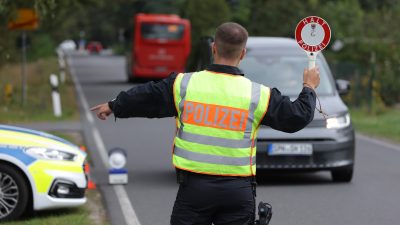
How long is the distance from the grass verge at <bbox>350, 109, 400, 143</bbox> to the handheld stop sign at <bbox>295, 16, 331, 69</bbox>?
13.9 meters

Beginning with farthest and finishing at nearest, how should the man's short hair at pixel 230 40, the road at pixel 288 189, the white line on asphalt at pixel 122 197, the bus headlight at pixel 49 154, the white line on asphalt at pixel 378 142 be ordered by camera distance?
the white line on asphalt at pixel 378 142 < the road at pixel 288 189 < the white line on asphalt at pixel 122 197 < the bus headlight at pixel 49 154 < the man's short hair at pixel 230 40

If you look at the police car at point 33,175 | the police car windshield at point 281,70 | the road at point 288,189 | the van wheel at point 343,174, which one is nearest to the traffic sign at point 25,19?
the road at point 288,189

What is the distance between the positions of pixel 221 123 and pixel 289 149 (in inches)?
282

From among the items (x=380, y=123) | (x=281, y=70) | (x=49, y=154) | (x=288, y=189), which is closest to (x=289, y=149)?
(x=288, y=189)

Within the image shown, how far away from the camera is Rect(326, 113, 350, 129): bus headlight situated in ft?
42.1

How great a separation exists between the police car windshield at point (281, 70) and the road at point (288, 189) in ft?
4.05

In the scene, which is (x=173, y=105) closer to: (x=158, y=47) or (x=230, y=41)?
(x=230, y=41)

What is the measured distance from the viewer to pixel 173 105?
561cm

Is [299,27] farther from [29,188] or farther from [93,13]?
[93,13]

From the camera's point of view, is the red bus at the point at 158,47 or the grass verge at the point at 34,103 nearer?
the grass verge at the point at 34,103

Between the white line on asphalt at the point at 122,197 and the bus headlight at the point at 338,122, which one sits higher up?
the bus headlight at the point at 338,122

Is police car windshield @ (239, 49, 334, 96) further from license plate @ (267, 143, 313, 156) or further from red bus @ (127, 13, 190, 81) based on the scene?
red bus @ (127, 13, 190, 81)

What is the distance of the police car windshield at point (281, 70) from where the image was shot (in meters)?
13.6

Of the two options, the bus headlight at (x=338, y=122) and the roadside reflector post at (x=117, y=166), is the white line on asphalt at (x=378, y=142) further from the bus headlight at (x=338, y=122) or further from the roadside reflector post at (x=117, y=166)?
the roadside reflector post at (x=117, y=166)
